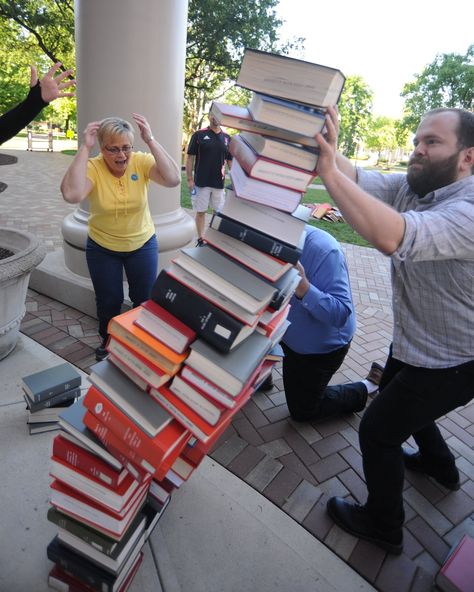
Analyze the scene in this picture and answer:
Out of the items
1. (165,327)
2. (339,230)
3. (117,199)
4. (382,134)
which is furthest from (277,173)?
(382,134)

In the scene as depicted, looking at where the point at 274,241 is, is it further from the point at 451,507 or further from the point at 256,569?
the point at 451,507

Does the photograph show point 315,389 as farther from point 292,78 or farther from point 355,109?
point 355,109

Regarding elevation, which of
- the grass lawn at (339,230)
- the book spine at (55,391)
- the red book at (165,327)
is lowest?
the grass lawn at (339,230)

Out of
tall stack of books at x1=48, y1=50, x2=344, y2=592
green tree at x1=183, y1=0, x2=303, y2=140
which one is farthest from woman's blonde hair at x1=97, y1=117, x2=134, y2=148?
green tree at x1=183, y1=0, x2=303, y2=140

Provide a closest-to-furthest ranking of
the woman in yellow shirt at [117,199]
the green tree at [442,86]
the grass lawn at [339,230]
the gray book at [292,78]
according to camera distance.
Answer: the gray book at [292,78]
the woman in yellow shirt at [117,199]
the grass lawn at [339,230]
the green tree at [442,86]

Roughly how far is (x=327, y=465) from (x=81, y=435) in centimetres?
157

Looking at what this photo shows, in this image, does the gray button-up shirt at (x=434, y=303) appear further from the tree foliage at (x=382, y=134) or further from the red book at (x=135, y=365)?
the tree foliage at (x=382, y=134)

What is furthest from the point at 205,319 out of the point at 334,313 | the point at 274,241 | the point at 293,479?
the point at 293,479

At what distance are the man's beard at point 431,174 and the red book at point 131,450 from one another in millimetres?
1300

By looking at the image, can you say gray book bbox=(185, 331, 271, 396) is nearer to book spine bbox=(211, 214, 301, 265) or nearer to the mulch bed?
book spine bbox=(211, 214, 301, 265)

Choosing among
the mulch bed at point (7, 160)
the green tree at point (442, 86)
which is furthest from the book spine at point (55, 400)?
the green tree at point (442, 86)

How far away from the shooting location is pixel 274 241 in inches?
52.3

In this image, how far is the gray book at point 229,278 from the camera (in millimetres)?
1266

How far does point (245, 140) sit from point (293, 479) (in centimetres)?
178
